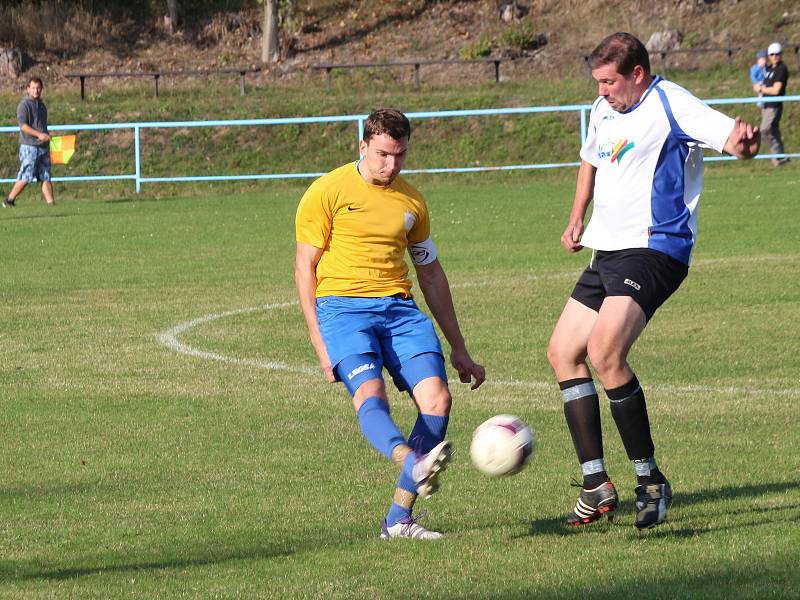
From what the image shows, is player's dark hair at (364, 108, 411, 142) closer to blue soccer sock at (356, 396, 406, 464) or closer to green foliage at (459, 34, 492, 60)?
blue soccer sock at (356, 396, 406, 464)

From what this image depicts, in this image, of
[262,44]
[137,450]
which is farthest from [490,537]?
[262,44]

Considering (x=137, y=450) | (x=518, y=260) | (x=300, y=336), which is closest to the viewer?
(x=137, y=450)

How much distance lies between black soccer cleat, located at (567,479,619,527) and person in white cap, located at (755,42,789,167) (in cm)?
2234

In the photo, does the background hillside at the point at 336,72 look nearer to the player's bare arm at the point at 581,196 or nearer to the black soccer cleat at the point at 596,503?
the player's bare arm at the point at 581,196

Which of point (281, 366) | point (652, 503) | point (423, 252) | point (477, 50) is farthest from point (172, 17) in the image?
point (652, 503)

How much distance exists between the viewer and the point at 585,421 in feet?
20.6

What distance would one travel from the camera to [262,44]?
157 ft

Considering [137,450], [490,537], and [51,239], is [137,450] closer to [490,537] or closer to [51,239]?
[490,537]

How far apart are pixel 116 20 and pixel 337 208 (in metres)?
46.3

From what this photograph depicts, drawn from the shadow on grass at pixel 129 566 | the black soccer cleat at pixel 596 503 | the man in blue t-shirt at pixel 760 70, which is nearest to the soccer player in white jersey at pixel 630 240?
the black soccer cleat at pixel 596 503

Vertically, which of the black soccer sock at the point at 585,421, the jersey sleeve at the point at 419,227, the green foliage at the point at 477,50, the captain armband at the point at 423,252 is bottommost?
the green foliage at the point at 477,50

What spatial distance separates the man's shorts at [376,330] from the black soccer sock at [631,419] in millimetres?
Answer: 752

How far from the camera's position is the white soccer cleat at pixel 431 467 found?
5336mm

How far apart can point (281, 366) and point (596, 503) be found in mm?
4755
